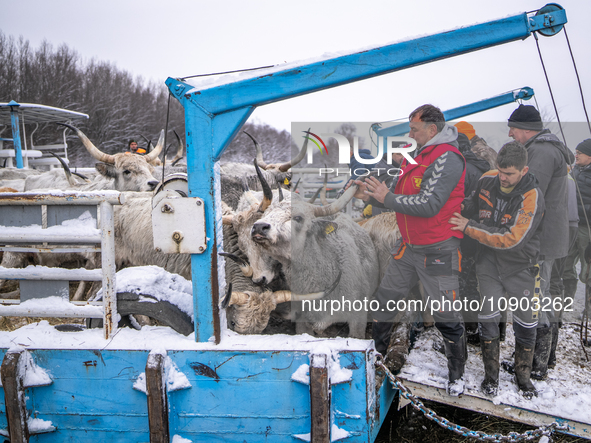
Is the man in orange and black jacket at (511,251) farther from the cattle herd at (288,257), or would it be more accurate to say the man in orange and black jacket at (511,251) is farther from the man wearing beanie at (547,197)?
the cattle herd at (288,257)

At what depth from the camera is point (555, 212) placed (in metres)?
3.41

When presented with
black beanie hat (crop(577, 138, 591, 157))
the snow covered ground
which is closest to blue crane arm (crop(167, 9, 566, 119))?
the snow covered ground

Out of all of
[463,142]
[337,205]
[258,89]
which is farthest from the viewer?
[337,205]

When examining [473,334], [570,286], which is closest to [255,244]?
[473,334]

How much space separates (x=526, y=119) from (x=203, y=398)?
3.34m

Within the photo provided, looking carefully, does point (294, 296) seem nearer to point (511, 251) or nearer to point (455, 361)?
point (455, 361)

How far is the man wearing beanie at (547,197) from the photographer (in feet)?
11.1

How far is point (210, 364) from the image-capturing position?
2678 millimetres

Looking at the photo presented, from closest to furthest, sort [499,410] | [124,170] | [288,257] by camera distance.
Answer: [499,410] < [288,257] < [124,170]

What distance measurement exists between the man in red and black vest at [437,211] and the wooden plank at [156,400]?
6.71 feet

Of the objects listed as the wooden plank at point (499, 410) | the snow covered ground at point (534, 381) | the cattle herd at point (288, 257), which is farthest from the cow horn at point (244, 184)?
the wooden plank at point (499, 410)

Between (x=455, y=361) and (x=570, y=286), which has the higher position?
(x=570, y=286)

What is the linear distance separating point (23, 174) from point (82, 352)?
383 inches

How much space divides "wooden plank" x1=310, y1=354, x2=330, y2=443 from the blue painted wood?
92mm
